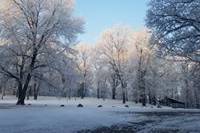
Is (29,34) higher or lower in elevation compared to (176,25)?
higher

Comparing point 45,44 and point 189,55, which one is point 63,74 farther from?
point 189,55

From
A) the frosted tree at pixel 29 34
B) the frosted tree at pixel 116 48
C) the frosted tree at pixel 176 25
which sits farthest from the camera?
the frosted tree at pixel 116 48

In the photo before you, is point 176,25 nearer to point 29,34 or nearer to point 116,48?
point 29,34

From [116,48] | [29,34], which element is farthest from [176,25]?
[116,48]

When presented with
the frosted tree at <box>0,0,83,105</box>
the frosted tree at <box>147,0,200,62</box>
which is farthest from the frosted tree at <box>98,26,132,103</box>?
the frosted tree at <box>147,0,200,62</box>

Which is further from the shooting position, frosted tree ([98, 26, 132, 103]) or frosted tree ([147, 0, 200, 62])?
frosted tree ([98, 26, 132, 103])

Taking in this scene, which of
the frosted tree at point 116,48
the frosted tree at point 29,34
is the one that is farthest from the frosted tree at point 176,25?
the frosted tree at point 116,48

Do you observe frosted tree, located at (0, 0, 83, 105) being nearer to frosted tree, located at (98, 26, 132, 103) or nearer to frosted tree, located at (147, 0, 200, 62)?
frosted tree, located at (147, 0, 200, 62)

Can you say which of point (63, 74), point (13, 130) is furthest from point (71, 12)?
point (13, 130)

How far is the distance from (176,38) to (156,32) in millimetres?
2034

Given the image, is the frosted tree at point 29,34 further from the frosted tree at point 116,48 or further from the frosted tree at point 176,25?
the frosted tree at point 116,48

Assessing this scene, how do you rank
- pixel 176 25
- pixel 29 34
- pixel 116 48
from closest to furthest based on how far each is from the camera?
pixel 176 25, pixel 29 34, pixel 116 48

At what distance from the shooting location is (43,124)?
18.9 meters

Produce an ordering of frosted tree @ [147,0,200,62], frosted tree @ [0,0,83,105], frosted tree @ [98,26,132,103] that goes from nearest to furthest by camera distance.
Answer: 1. frosted tree @ [147,0,200,62]
2. frosted tree @ [0,0,83,105]
3. frosted tree @ [98,26,132,103]
